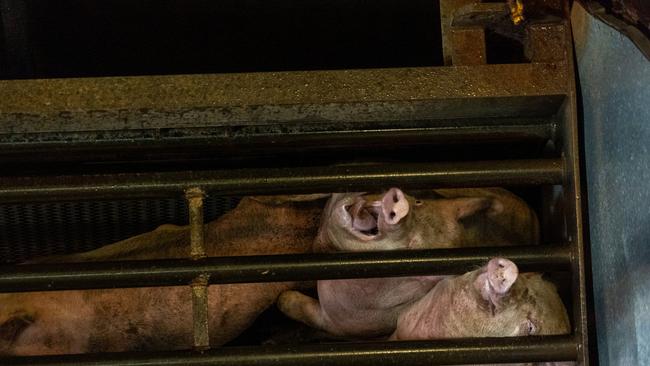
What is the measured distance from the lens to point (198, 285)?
54.2 inches

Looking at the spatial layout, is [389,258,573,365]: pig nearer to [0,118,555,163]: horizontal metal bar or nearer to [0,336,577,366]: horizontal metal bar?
[0,336,577,366]: horizontal metal bar

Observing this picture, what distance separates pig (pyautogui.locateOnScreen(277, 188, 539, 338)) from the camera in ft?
4.62

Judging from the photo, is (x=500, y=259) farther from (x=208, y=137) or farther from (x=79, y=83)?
(x=79, y=83)

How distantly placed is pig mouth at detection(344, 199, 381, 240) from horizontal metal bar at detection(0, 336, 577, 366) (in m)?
0.18

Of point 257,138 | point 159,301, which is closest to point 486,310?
point 257,138

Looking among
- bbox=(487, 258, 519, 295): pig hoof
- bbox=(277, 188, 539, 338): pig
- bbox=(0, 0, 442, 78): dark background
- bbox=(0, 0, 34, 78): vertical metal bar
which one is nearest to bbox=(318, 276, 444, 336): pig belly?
bbox=(277, 188, 539, 338): pig

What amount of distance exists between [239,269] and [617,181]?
64 cm

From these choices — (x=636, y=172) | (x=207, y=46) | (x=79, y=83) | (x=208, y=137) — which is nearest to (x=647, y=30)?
(x=636, y=172)

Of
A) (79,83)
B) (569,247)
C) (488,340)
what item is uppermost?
(79,83)

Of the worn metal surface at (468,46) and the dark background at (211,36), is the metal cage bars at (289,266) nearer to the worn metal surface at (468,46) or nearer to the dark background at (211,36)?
the worn metal surface at (468,46)

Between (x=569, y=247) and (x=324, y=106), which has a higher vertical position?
(x=324, y=106)

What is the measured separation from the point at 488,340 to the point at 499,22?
1.83 feet

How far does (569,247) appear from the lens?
142 cm

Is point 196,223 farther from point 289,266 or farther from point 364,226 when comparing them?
point 364,226
